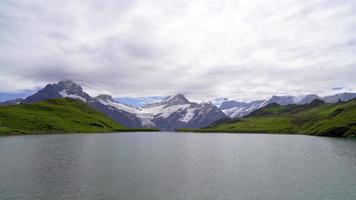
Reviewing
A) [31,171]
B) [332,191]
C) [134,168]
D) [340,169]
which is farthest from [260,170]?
[31,171]

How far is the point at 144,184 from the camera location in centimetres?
6181

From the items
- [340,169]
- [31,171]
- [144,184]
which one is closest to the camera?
[144,184]

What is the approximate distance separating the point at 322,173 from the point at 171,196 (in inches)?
1474

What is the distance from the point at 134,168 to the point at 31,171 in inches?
862

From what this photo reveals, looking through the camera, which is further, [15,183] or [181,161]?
[181,161]

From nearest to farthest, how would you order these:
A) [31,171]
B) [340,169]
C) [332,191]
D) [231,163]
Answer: [332,191], [31,171], [340,169], [231,163]

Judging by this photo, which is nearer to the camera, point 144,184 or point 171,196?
point 171,196

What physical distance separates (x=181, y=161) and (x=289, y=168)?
2791 centimetres

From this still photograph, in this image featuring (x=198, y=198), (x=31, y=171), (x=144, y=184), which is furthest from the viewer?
(x=31, y=171)

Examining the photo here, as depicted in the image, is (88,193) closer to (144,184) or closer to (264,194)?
(144,184)

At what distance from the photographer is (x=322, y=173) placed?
7381cm

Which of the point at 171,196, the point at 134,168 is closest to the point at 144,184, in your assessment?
the point at 171,196

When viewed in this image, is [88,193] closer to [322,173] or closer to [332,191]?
[332,191]

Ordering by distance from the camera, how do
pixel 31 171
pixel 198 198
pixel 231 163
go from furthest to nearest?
pixel 231 163
pixel 31 171
pixel 198 198
